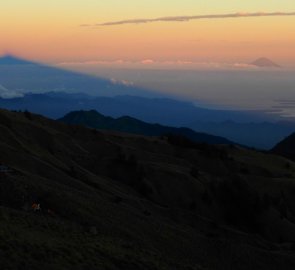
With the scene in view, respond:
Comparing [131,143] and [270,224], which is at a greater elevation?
[131,143]

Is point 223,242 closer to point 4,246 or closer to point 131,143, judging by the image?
point 4,246

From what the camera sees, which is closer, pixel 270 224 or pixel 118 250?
pixel 118 250

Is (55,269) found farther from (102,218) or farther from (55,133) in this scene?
(55,133)

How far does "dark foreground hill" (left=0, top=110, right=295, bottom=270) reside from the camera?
32562 mm

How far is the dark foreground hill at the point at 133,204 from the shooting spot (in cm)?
3256

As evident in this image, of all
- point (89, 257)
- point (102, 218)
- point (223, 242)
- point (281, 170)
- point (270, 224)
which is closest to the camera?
point (89, 257)

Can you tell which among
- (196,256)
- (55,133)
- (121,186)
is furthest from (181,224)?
(55,133)

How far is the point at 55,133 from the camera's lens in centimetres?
8288

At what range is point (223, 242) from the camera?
1907 inches

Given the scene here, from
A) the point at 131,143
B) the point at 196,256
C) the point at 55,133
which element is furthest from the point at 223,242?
the point at 131,143

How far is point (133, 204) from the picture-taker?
180 feet

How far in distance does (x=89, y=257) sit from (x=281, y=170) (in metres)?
79.6

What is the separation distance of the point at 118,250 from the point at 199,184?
140ft

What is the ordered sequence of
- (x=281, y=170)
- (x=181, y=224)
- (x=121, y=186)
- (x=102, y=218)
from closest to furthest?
(x=102, y=218)
(x=181, y=224)
(x=121, y=186)
(x=281, y=170)
